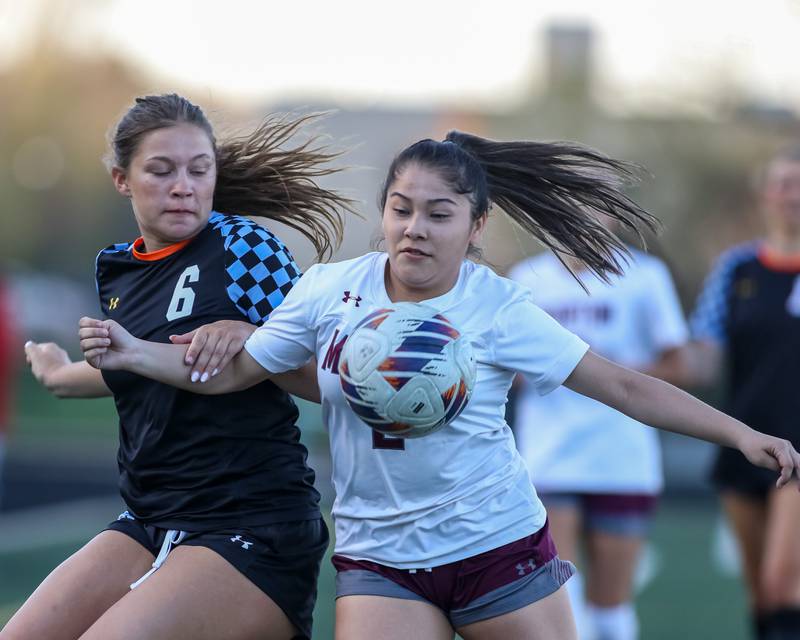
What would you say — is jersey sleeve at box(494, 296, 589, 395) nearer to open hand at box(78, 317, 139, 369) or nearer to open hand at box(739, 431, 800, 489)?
open hand at box(739, 431, 800, 489)

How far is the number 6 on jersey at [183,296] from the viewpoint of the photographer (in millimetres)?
4070

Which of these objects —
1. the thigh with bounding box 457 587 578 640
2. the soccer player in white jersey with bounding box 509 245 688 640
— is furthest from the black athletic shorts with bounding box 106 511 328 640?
the soccer player in white jersey with bounding box 509 245 688 640

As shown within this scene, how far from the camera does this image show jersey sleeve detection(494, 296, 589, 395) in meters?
3.79

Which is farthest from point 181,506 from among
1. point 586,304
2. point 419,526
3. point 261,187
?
point 586,304

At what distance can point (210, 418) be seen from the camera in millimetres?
3996

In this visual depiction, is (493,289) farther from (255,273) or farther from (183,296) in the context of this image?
(183,296)

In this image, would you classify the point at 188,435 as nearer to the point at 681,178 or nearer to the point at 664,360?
the point at 664,360

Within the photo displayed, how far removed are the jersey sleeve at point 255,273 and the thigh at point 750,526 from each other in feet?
12.0

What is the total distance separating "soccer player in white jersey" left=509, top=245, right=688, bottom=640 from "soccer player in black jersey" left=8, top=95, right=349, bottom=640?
2.75m

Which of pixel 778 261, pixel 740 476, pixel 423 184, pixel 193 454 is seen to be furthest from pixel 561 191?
pixel 740 476

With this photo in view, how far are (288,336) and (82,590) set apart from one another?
0.99 meters

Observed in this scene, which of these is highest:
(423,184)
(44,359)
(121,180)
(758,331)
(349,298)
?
(423,184)

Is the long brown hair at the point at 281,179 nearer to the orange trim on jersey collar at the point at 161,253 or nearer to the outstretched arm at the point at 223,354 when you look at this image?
the orange trim on jersey collar at the point at 161,253

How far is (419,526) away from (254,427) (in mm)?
598
